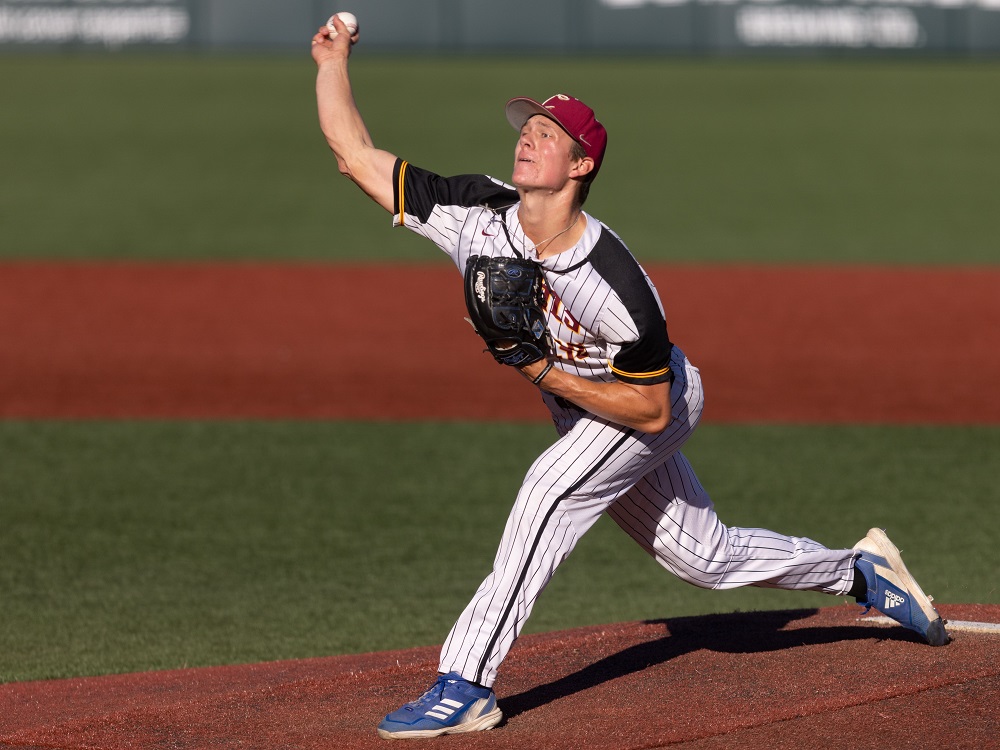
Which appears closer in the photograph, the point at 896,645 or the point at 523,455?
the point at 896,645

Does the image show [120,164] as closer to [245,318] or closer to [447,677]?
[245,318]

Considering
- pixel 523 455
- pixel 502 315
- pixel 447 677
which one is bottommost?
pixel 523 455

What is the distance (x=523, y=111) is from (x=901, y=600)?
6.18 feet

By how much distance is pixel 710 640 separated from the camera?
15.4ft

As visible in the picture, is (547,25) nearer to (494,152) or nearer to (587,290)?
(494,152)

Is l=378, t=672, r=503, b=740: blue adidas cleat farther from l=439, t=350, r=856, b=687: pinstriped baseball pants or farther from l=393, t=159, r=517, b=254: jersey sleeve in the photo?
l=393, t=159, r=517, b=254: jersey sleeve

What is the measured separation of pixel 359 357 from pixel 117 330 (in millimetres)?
2056

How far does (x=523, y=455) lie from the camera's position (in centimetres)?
802

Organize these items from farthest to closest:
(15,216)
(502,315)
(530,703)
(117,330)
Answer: (15,216), (117,330), (530,703), (502,315)

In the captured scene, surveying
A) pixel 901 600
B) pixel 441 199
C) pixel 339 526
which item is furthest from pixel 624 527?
pixel 339 526

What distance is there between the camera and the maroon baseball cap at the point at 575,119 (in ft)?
12.5

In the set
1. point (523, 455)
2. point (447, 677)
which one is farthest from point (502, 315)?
point (523, 455)

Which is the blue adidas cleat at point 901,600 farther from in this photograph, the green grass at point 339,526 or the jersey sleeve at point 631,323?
the green grass at point 339,526

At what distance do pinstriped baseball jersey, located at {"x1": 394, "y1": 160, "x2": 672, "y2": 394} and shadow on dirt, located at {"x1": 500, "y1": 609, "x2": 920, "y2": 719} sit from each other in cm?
97
